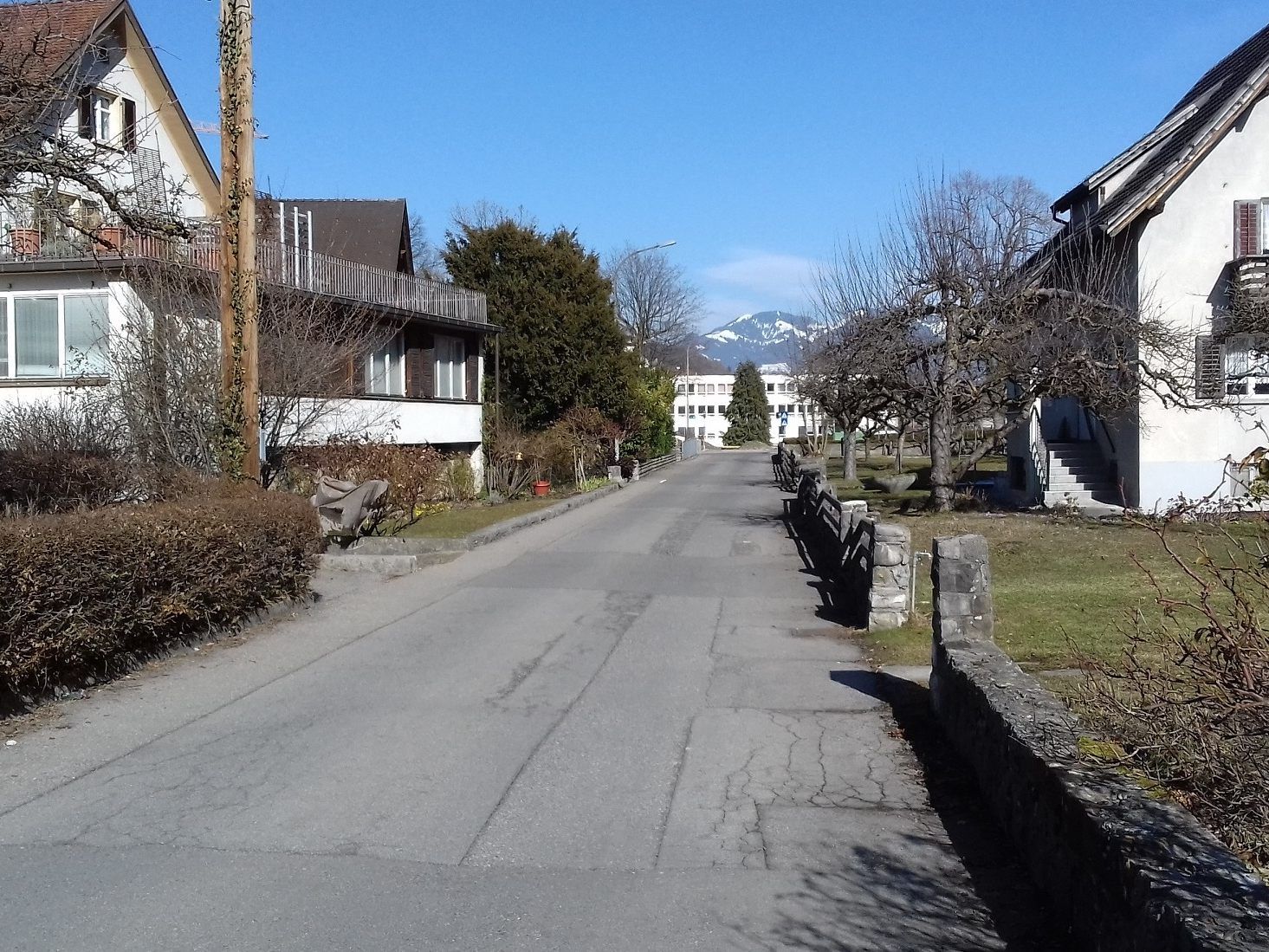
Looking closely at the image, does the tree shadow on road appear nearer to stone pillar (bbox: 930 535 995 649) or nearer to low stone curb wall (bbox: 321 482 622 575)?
stone pillar (bbox: 930 535 995 649)

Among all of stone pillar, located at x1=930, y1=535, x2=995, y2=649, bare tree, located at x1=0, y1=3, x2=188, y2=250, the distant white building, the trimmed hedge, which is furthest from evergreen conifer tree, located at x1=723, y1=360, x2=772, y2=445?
stone pillar, located at x1=930, y1=535, x2=995, y2=649

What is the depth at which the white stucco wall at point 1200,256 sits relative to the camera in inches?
925

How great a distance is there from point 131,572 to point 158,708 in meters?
1.31

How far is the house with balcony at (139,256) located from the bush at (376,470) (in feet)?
4.10

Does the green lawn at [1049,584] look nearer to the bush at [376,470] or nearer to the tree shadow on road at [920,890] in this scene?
the tree shadow on road at [920,890]

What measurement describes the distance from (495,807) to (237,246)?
9.28 m

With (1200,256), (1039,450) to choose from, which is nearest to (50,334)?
(1039,450)

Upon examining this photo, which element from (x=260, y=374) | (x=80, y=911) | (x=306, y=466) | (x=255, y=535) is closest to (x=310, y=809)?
A: (x=80, y=911)

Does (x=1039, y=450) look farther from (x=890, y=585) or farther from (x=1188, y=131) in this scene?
(x=890, y=585)

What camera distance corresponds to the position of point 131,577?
9.55 meters

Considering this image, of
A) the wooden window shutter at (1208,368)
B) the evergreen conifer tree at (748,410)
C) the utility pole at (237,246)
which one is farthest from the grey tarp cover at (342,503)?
the evergreen conifer tree at (748,410)

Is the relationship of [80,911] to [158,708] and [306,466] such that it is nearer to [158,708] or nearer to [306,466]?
[158,708]

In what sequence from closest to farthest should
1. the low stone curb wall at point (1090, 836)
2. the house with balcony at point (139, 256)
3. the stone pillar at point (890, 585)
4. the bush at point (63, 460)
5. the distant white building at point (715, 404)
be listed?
the low stone curb wall at point (1090, 836), the house with balcony at point (139, 256), the stone pillar at point (890, 585), the bush at point (63, 460), the distant white building at point (715, 404)

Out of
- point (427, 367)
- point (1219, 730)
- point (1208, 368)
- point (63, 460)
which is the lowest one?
point (1219, 730)
